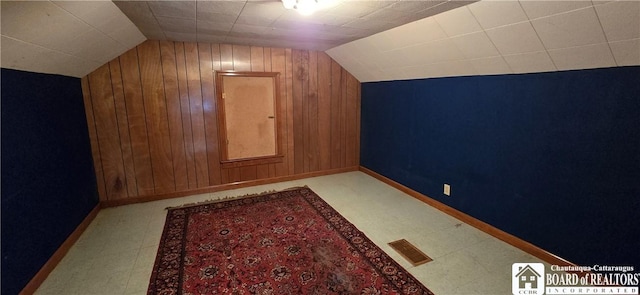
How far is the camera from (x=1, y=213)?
1.65 metres

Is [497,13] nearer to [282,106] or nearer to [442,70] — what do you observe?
[442,70]

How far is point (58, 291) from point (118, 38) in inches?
83.7

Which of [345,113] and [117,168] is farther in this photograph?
[345,113]

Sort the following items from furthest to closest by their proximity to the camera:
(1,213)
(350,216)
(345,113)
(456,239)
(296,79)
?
(345,113) < (296,79) < (350,216) < (456,239) < (1,213)

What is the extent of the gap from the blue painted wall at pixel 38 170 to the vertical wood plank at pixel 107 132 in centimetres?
21

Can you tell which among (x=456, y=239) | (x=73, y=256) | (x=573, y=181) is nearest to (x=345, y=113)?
(x=456, y=239)

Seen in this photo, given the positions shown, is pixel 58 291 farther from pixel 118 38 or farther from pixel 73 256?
pixel 118 38

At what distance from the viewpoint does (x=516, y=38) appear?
6.55 feet

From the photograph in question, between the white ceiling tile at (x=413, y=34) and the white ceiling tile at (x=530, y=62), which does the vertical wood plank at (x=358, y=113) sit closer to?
the white ceiling tile at (x=413, y=34)

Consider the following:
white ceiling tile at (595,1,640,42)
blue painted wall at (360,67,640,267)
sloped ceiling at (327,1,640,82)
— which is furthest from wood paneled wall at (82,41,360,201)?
white ceiling tile at (595,1,640,42)

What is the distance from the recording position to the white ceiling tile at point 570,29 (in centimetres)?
160

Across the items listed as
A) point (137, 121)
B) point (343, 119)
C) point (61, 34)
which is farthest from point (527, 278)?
point (137, 121)

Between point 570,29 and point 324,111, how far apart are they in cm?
303

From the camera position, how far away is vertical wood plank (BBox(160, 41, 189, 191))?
3334 mm
